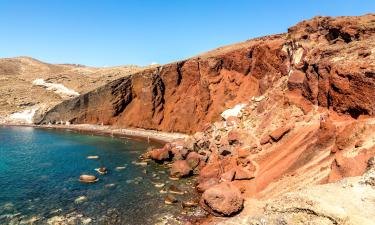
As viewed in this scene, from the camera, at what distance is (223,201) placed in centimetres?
3231

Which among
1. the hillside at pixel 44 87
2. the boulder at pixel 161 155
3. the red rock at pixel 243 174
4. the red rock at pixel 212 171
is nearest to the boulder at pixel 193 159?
the red rock at pixel 212 171

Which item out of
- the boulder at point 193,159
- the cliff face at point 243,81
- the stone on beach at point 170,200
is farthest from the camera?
the boulder at point 193,159

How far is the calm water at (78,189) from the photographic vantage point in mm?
32812

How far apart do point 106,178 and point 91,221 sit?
1589 centimetres

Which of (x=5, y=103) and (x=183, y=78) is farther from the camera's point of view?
(x=5, y=103)

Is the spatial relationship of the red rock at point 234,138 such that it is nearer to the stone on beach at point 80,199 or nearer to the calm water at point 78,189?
the calm water at point 78,189

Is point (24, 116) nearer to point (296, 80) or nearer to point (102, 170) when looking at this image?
point (102, 170)

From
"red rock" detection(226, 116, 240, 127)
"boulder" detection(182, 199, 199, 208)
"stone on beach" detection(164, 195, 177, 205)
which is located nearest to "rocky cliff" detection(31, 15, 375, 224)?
"red rock" detection(226, 116, 240, 127)

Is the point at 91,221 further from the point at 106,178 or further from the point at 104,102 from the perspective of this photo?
the point at 104,102

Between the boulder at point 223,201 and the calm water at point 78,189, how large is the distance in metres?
2.92

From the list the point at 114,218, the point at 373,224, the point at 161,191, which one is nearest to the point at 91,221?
the point at 114,218

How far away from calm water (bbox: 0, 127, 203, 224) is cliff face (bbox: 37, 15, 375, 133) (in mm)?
20895

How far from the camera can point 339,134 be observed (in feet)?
101

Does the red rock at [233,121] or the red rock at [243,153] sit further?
the red rock at [233,121]
